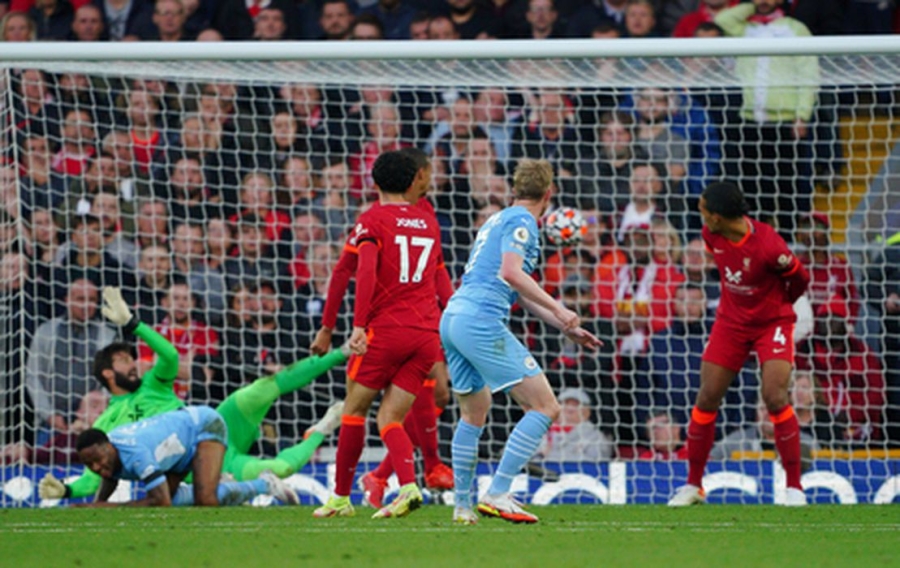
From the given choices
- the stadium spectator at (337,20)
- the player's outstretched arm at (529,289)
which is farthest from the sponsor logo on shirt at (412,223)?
the stadium spectator at (337,20)

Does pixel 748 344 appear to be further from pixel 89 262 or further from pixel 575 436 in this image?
pixel 89 262

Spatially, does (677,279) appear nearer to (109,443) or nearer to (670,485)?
(670,485)

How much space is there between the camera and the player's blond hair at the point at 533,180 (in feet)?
23.1

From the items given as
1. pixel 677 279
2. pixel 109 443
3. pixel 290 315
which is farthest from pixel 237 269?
pixel 677 279

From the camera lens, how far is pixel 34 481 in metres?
10.1

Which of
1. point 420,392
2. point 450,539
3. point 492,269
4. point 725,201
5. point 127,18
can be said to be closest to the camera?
point 450,539

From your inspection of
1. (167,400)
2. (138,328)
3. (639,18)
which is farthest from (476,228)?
(138,328)

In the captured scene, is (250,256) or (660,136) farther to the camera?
(660,136)

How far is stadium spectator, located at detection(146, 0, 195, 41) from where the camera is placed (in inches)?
480

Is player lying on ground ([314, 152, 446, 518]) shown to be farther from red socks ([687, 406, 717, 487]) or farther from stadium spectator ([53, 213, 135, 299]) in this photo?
stadium spectator ([53, 213, 135, 299])

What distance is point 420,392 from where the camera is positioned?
8727 millimetres

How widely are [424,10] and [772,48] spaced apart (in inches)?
150

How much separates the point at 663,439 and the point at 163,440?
12.2ft

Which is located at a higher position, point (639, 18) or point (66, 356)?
point (639, 18)
